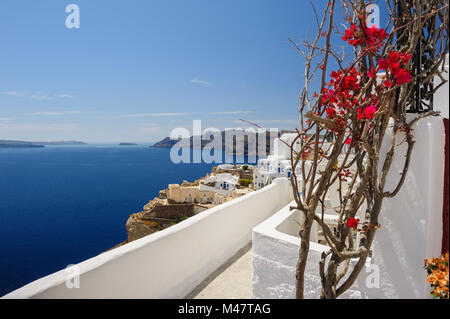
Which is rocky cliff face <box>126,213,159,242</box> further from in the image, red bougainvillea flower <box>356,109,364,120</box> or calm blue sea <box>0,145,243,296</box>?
calm blue sea <box>0,145,243,296</box>

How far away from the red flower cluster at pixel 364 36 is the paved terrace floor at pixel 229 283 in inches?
80.3

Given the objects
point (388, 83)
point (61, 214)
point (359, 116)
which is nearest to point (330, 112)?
point (359, 116)

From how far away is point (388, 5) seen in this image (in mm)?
1557

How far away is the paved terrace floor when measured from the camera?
241 cm

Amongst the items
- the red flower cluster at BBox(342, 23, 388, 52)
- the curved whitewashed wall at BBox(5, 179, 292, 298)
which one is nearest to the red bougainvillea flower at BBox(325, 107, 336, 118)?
the red flower cluster at BBox(342, 23, 388, 52)

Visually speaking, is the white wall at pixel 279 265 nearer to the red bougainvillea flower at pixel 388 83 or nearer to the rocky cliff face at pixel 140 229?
the red bougainvillea flower at pixel 388 83

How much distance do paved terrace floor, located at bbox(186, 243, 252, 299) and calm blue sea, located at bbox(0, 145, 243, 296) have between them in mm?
27433

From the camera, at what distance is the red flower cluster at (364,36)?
1308 mm

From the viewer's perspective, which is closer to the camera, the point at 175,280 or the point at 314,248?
the point at 314,248

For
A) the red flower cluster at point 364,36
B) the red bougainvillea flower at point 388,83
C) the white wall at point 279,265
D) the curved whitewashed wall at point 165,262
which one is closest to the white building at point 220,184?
the curved whitewashed wall at point 165,262

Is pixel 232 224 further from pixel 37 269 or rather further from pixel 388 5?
pixel 37 269

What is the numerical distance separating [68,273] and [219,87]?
1433 inches
